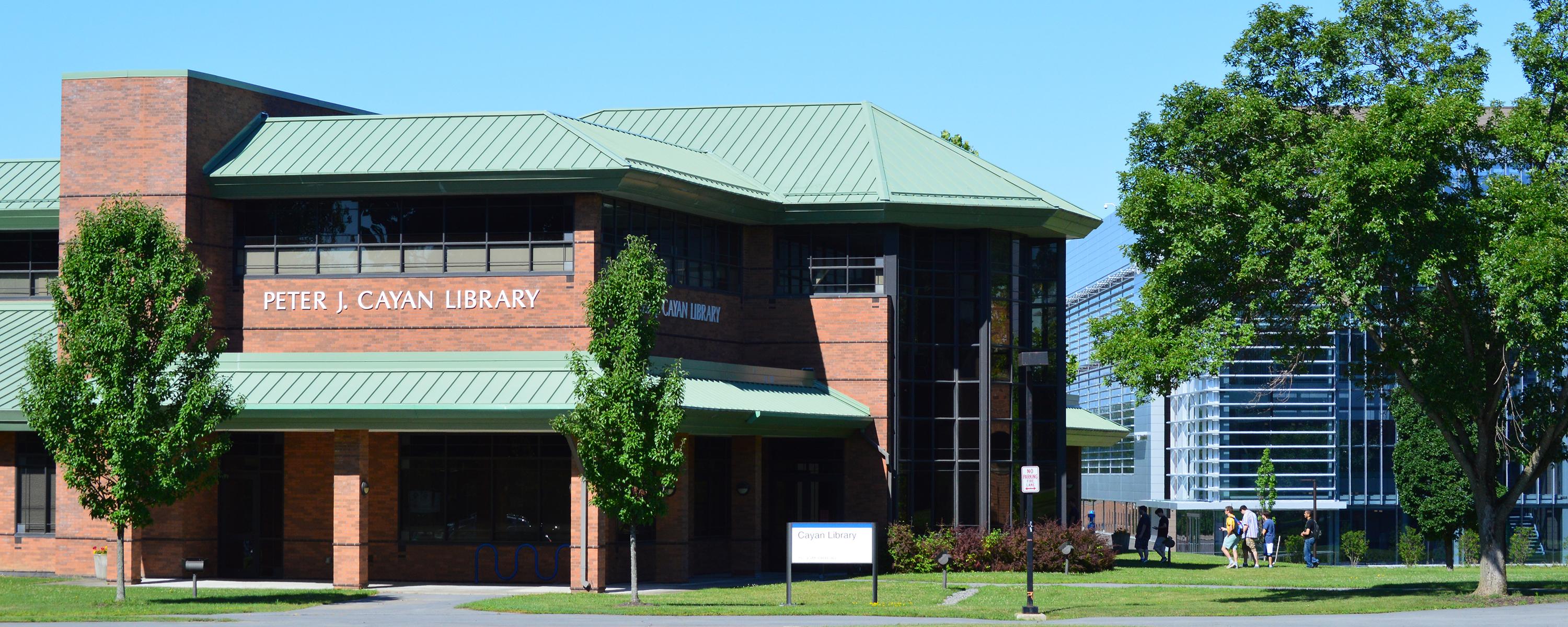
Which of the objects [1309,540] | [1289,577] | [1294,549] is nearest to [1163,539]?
[1309,540]

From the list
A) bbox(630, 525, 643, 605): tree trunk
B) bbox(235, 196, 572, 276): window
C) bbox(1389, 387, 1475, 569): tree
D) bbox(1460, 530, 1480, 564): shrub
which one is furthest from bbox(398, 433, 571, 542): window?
bbox(1460, 530, 1480, 564): shrub

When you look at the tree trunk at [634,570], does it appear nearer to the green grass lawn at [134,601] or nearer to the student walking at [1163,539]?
the green grass lawn at [134,601]

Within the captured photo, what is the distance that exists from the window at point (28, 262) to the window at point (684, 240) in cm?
1361

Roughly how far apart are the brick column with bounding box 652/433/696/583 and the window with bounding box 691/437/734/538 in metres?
1.69

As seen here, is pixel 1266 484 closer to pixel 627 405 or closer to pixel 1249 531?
pixel 1249 531

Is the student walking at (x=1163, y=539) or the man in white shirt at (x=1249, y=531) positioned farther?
the student walking at (x=1163, y=539)

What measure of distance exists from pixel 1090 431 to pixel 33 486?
1015 inches

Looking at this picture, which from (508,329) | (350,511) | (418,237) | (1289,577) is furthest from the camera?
(1289,577)

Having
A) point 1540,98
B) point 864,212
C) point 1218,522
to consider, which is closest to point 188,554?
point 864,212

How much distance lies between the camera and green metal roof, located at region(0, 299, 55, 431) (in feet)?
110

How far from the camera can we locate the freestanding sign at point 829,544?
28.2 metres

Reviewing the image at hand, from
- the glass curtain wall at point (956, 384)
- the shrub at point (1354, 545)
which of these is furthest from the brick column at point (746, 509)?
the shrub at point (1354, 545)

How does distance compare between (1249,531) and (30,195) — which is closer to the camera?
(30,195)

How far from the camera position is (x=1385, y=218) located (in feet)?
89.6
